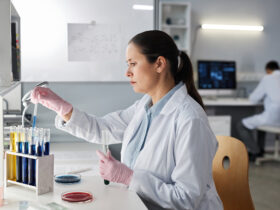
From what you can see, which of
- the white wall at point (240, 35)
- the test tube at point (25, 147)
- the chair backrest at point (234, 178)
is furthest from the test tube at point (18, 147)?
the white wall at point (240, 35)

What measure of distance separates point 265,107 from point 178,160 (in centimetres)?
355

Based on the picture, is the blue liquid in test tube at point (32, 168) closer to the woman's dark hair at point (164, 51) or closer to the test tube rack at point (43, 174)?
the test tube rack at point (43, 174)

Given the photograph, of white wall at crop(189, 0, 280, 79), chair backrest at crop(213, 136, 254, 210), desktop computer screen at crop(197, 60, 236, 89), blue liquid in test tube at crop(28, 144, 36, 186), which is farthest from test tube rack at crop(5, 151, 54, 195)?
white wall at crop(189, 0, 280, 79)

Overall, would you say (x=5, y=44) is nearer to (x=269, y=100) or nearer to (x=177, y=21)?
(x=177, y=21)

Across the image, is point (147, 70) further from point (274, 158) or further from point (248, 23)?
point (248, 23)

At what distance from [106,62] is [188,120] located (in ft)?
3.22

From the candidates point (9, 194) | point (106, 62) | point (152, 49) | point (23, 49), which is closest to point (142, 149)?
point (152, 49)

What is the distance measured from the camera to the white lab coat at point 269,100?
4355mm

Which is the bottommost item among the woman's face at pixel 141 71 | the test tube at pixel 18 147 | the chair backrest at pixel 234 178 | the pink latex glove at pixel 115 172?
the chair backrest at pixel 234 178

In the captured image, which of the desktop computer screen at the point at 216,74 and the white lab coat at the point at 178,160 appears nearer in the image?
the white lab coat at the point at 178,160

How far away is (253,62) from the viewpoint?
201 inches

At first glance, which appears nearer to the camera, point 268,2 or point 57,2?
point 57,2

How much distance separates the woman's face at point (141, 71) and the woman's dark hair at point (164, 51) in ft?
0.07

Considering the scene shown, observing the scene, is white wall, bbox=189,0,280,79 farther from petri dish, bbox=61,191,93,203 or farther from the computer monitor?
petri dish, bbox=61,191,93,203
